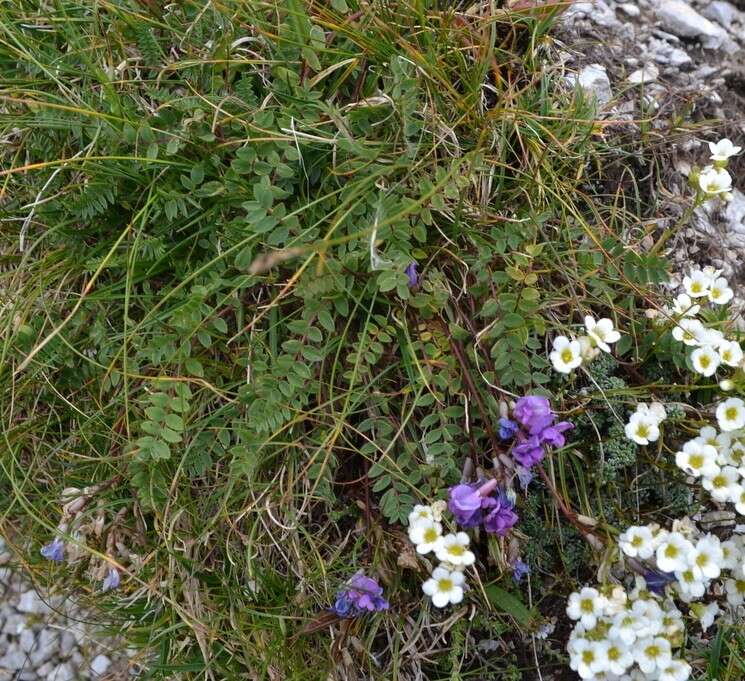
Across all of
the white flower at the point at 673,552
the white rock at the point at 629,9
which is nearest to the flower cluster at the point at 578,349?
the white flower at the point at 673,552

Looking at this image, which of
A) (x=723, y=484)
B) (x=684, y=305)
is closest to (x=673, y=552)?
(x=723, y=484)

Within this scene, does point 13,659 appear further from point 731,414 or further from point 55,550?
point 731,414

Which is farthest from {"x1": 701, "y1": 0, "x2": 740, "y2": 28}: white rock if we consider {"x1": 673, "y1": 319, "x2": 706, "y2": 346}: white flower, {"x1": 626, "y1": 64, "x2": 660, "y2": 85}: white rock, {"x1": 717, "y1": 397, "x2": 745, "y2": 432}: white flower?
{"x1": 717, "y1": 397, "x2": 745, "y2": 432}: white flower

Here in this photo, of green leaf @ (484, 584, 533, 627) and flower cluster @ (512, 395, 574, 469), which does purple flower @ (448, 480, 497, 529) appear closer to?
flower cluster @ (512, 395, 574, 469)

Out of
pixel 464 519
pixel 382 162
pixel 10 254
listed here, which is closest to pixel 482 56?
pixel 382 162

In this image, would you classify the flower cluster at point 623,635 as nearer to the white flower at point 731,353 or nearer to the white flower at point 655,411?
the white flower at point 655,411

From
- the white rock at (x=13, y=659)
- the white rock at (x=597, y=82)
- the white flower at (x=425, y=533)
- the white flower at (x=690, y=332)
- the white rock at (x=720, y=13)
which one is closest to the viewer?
the white flower at (x=425, y=533)
